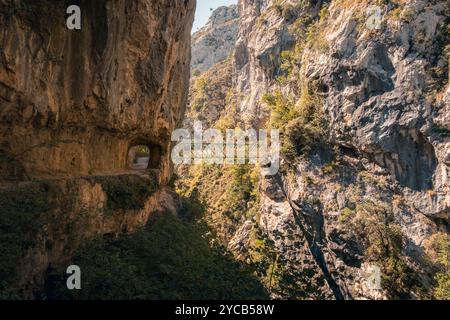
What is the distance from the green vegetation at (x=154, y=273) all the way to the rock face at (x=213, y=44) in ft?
252

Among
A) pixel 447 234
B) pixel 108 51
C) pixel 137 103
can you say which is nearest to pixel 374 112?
pixel 447 234

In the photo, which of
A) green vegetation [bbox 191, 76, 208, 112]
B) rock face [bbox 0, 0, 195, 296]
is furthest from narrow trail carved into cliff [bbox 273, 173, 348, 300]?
green vegetation [bbox 191, 76, 208, 112]

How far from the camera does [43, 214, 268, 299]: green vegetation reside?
9.73 metres

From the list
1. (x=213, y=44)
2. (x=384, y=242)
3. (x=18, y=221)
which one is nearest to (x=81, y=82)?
(x=18, y=221)

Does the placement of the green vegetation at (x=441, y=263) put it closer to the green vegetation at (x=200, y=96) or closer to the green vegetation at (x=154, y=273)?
the green vegetation at (x=154, y=273)

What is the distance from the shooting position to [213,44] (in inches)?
3617

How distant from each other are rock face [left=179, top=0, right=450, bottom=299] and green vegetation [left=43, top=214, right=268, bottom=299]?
584cm

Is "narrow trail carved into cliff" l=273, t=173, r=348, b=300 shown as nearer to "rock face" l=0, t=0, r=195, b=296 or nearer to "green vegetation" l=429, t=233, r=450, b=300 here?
"green vegetation" l=429, t=233, r=450, b=300

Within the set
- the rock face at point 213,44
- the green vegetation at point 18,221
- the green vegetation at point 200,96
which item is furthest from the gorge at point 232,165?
the rock face at point 213,44

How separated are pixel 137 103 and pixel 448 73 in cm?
1949

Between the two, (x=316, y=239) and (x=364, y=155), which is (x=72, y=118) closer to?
(x=316, y=239)

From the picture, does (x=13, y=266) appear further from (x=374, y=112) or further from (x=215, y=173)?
(x=215, y=173)

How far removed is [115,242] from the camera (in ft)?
45.8

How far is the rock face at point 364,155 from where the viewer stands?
70.9 ft
